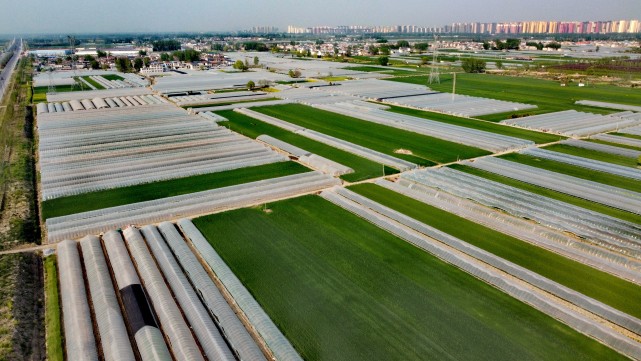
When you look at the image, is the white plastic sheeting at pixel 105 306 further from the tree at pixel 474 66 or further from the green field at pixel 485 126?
the tree at pixel 474 66

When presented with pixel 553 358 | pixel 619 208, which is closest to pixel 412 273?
pixel 553 358

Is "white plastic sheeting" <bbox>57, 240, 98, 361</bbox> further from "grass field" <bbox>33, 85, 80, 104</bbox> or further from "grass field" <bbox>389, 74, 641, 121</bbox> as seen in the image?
"grass field" <bbox>33, 85, 80, 104</bbox>

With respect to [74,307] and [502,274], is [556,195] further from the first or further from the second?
[74,307]

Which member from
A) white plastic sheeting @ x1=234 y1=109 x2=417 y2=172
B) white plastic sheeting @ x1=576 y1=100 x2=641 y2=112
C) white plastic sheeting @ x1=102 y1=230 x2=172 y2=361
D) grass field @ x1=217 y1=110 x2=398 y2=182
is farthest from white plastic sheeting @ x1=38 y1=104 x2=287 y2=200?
white plastic sheeting @ x1=576 y1=100 x2=641 y2=112

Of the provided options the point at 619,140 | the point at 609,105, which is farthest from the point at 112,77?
the point at 619,140

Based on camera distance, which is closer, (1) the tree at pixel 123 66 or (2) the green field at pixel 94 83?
(2) the green field at pixel 94 83

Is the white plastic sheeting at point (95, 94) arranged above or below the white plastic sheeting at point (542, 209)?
above

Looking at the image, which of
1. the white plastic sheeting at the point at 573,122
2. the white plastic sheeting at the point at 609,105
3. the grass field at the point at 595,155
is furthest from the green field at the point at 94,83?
the white plastic sheeting at the point at 609,105
